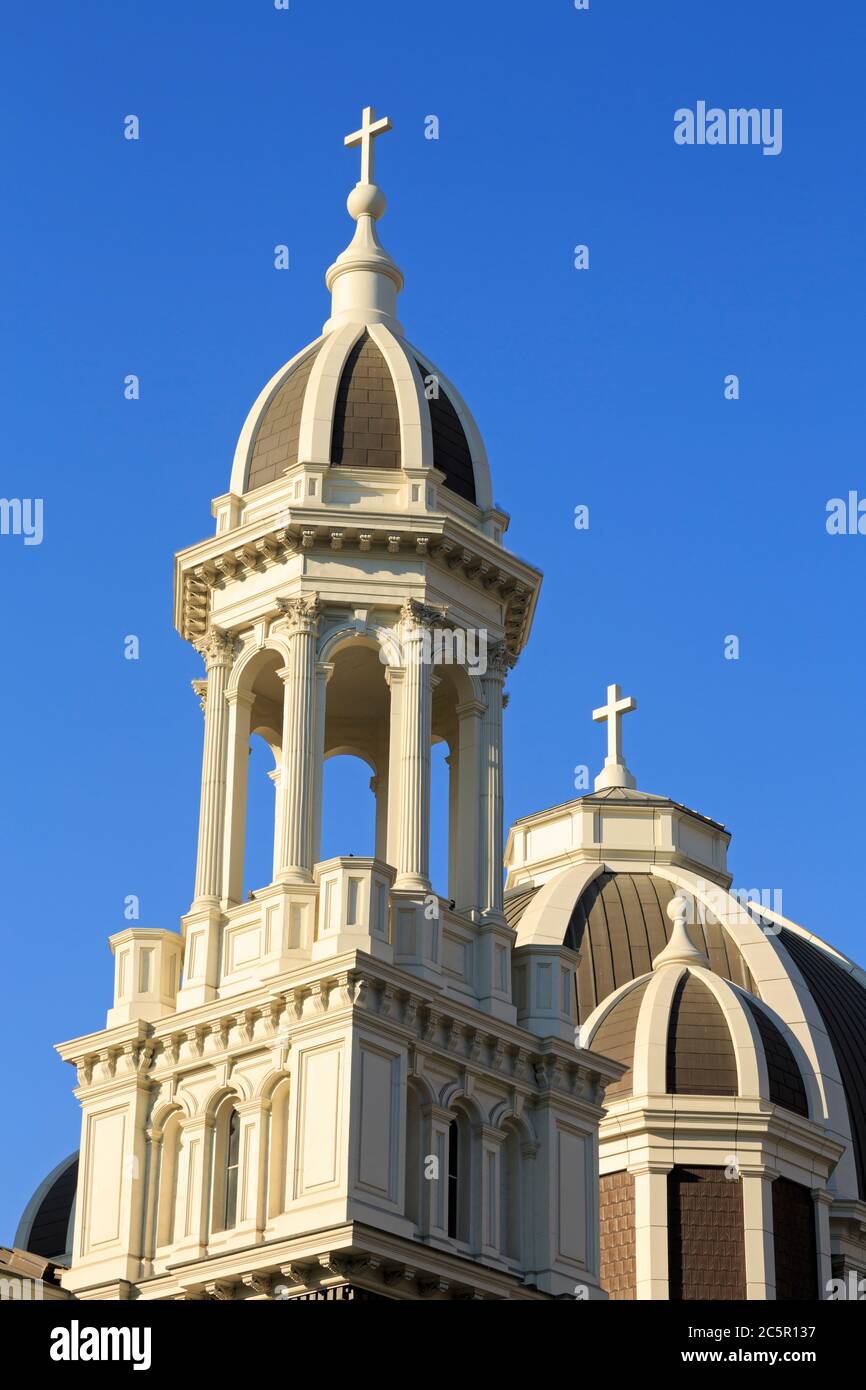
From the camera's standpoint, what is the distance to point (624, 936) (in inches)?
2377

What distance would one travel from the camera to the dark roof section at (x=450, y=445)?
4850 centimetres

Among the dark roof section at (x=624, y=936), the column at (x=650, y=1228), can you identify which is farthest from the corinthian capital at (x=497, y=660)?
the dark roof section at (x=624, y=936)

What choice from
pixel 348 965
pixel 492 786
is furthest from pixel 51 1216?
pixel 348 965

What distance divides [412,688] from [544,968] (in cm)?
480

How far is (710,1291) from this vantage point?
53188 millimetres

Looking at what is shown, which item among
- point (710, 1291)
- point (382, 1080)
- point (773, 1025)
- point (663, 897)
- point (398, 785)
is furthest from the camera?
point (663, 897)

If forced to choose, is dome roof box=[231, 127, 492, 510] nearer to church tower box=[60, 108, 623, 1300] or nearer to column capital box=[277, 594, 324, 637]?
church tower box=[60, 108, 623, 1300]

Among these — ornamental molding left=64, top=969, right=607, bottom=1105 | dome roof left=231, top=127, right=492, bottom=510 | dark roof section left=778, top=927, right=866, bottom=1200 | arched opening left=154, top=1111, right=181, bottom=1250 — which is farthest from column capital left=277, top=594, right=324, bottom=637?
dark roof section left=778, top=927, right=866, bottom=1200

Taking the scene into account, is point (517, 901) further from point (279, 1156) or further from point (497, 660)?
point (279, 1156)

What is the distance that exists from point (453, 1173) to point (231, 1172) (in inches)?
127
